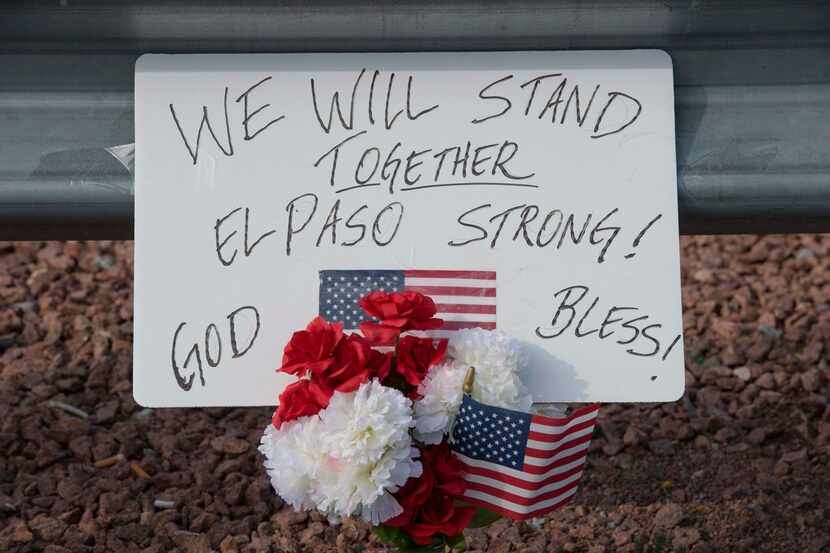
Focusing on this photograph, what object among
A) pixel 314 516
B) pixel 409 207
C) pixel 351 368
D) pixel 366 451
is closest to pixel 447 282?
pixel 409 207

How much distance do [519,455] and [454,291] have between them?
1.04ft

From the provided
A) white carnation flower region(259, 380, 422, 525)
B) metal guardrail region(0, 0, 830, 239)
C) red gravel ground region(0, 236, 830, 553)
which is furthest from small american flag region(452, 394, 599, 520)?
red gravel ground region(0, 236, 830, 553)

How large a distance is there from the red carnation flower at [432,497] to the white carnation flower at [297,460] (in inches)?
6.3

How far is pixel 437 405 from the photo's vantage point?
210cm

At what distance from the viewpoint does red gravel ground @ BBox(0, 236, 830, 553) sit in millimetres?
2980

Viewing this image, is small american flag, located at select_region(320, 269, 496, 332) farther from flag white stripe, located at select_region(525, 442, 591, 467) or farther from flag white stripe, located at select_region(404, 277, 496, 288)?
flag white stripe, located at select_region(525, 442, 591, 467)

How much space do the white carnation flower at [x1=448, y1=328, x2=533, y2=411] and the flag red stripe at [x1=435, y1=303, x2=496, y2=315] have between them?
2.9 inches

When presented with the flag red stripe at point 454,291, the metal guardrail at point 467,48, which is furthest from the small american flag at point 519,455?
the metal guardrail at point 467,48

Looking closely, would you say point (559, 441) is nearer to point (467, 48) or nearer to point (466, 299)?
point (466, 299)

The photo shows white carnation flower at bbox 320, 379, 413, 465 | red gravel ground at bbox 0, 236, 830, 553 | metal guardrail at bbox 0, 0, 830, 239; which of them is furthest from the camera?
red gravel ground at bbox 0, 236, 830, 553

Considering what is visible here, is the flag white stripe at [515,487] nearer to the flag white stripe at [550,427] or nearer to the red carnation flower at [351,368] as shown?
the flag white stripe at [550,427]

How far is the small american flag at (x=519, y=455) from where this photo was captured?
2.09m

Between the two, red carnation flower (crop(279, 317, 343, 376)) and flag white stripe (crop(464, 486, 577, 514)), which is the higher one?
red carnation flower (crop(279, 317, 343, 376))

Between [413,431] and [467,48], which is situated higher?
[467,48]
